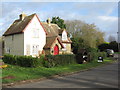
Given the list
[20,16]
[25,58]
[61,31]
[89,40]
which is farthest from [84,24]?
[25,58]

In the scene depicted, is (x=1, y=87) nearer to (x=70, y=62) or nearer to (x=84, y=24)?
(x=70, y=62)

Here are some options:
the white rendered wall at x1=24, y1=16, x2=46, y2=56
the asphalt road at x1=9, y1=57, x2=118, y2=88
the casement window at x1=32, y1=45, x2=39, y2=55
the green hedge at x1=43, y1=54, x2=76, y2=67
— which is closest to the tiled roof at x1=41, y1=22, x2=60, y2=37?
the white rendered wall at x1=24, y1=16, x2=46, y2=56

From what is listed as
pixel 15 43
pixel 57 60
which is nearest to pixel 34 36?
pixel 15 43

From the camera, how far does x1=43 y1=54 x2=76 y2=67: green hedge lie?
18.1 metres

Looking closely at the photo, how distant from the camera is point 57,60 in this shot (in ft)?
62.7

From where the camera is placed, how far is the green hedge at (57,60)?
18.1 m

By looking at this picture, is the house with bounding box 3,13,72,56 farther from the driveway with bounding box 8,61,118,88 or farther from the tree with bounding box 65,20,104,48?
the tree with bounding box 65,20,104,48

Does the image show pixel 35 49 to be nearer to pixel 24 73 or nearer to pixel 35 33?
pixel 35 33

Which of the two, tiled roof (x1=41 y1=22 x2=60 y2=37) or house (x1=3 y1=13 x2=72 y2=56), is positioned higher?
tiled roof (x1=41 y1=22 x2=60 y2=37)

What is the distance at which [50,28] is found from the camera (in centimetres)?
3653

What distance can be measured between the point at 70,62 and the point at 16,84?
40.6ft

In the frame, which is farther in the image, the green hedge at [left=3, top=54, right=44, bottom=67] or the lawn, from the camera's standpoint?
A: the green hedge at [left=3, top=54, right=44, bottom=67]

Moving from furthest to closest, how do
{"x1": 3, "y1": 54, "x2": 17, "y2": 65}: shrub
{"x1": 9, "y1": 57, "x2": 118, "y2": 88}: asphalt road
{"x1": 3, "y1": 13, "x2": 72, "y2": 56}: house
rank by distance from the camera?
{"x1": 3, "y1": 13, "x2": 72, "y2": 56}: house, {"x1": 3, "y1": 54, "x2": 17, "y2": 65}: shrub, {"x1": 9, "y1": 57, "x2": 118, "y2": 88}: asphalt road

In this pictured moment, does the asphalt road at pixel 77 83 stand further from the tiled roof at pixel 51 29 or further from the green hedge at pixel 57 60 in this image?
the tiled roof at pixel 51 29
